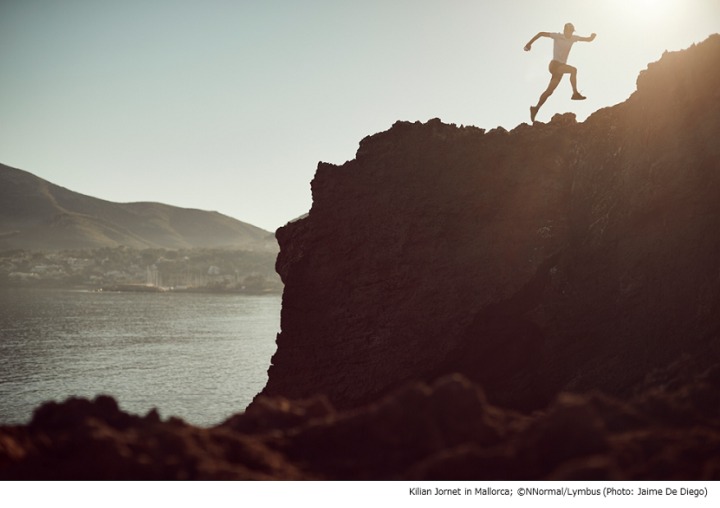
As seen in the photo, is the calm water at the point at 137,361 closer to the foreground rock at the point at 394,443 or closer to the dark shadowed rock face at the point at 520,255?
the dark shadowed rock face at the point at 520,255

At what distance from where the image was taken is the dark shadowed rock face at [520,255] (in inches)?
476

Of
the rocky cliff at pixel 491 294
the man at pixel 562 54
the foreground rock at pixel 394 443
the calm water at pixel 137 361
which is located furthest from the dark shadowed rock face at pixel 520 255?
the calm water at pixel 137 361

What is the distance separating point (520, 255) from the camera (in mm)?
13508

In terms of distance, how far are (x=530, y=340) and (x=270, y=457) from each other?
27.2ft

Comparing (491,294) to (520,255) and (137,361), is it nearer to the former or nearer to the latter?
(520,255)

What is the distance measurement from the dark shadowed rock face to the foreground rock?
17.9ft

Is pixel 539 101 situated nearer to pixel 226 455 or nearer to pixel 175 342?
pixel 226 455

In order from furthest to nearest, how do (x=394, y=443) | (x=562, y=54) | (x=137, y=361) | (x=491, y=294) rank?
1. (x=137, y=361)
2. (x=562, y=54)
3. (x=491, y=294)
4. (x=394, y=443)

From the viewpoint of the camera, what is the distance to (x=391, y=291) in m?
14.5

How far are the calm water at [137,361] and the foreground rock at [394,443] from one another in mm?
33468

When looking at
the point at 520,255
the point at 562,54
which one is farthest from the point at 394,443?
the point at 562,54

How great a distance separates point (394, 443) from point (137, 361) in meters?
58.3

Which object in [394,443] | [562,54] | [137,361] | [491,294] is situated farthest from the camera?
[137,361]

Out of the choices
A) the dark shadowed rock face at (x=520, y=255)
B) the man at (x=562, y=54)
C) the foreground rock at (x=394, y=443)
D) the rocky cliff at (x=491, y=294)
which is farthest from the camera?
the man at (x=562, y=54)
